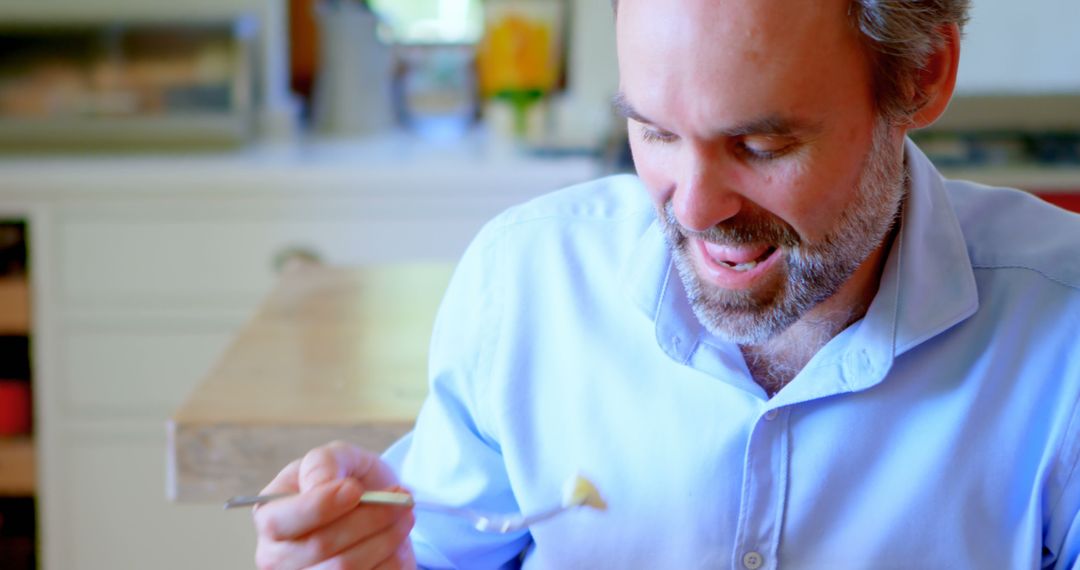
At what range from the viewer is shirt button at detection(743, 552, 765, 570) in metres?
1.03

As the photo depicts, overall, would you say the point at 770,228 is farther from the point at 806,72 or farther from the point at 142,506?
the point at 142,506

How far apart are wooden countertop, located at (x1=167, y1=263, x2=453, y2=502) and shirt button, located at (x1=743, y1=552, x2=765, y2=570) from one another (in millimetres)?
378

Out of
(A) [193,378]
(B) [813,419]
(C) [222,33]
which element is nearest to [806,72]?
(B) [813,419]

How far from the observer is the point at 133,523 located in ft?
8.98

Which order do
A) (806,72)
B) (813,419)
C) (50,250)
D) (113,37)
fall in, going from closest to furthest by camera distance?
(806,72), (813,419), (50,250), (113,37)

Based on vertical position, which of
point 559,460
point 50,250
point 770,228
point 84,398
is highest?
point 770,228

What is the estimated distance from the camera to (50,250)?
8.63 feet

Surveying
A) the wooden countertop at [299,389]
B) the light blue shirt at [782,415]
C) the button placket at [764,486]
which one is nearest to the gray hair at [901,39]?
the light blue shirt at [782,415]

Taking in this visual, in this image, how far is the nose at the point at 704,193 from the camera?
36.9 inches

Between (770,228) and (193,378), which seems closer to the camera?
(770,228)

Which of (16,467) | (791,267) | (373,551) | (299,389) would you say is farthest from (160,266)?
(791,267)

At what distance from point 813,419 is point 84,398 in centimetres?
201

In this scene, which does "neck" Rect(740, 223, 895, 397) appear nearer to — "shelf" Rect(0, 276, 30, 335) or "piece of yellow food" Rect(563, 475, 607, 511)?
"piece of yellow food" Rect(563, 475, 607, 511)

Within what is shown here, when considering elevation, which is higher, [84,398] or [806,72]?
[806,72]
